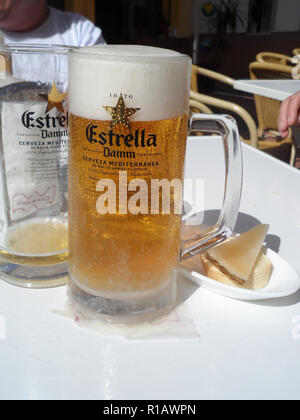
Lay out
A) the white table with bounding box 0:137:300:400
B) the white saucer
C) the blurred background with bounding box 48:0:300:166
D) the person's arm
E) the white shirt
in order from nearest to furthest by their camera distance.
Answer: the white table with bounding box 0:137:300:400 → the white saucer → the person's arm → the white shirt → the blurred background with bounding box 48:0:300:166

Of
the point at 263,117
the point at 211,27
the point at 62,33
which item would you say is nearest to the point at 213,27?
the point at 211,27

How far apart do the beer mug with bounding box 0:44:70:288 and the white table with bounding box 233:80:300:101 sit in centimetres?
155

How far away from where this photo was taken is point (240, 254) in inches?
21.5

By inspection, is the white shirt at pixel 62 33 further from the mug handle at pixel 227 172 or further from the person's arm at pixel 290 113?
the mug handle at pixel 227 172

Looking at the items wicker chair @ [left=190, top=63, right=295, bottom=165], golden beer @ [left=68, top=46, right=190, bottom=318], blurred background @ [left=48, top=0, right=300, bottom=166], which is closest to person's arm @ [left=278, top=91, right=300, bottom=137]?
wicker chair @ [left=190, top=63, right=295, bottom=165]

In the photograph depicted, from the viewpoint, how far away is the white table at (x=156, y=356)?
1.25 ft

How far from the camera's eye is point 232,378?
396 mm

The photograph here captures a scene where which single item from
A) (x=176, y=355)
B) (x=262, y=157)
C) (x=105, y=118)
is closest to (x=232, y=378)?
(x=176, y=355)

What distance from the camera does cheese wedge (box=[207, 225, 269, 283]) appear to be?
53 centimetres

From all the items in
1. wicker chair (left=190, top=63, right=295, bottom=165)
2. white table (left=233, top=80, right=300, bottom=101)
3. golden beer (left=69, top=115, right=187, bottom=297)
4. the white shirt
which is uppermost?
the white shirt

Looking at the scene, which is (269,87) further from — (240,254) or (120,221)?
(120,221)

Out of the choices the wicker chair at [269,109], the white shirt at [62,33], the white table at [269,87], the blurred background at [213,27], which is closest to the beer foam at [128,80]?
the white table at [269,87]

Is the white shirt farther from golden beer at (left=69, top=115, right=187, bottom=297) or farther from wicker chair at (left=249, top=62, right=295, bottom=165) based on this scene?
golden beer at (left=69, top=115, right=187, bottom=297)

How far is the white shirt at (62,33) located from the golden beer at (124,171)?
182 centimetres
